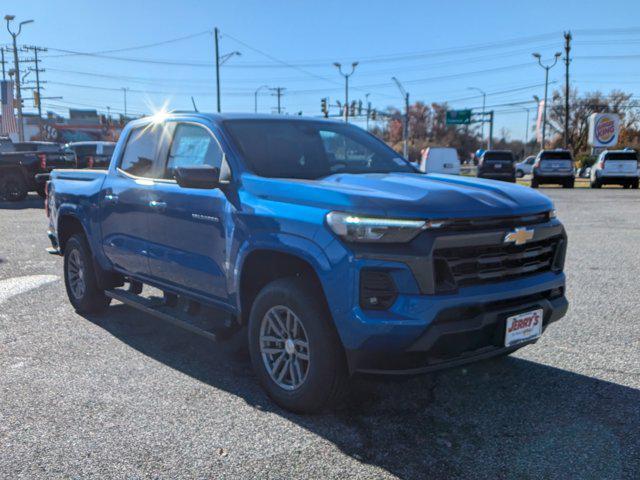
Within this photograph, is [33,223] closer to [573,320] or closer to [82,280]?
[82,280]

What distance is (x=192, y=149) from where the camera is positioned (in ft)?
15.3

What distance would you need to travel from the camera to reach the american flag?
58.0m

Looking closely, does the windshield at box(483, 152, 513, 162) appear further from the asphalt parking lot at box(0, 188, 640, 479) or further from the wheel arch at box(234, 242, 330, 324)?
the wheel arch at box(234, 242, 330, 324)

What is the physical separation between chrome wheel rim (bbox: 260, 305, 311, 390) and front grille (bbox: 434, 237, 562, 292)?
0.87 m

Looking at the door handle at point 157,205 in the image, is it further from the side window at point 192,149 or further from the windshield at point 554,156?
the windshield at point 554,156

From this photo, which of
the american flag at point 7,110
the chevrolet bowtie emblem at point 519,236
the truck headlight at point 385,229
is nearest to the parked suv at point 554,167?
the chevrolet bowtie emblem at point 519,236

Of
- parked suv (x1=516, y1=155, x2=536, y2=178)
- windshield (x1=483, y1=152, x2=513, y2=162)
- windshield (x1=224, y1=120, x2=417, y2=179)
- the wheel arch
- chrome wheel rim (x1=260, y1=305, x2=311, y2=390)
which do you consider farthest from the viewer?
parked suv (x1=516, y1=155, x2=536, y2=178)

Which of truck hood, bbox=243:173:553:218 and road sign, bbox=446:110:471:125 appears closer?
truck hood, bbox=243:173:553:218

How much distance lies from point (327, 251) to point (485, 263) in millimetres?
883

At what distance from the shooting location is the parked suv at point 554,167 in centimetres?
2781

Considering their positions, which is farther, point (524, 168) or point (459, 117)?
point (459, 117)

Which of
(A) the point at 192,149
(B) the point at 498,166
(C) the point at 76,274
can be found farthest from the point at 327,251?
(B) the point at 498,166

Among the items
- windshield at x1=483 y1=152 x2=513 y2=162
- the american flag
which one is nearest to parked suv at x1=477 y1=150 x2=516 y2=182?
windshield at x1=483 y1=152 x2=513 y2=162

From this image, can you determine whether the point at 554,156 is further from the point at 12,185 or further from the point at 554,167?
the point at 12,185
